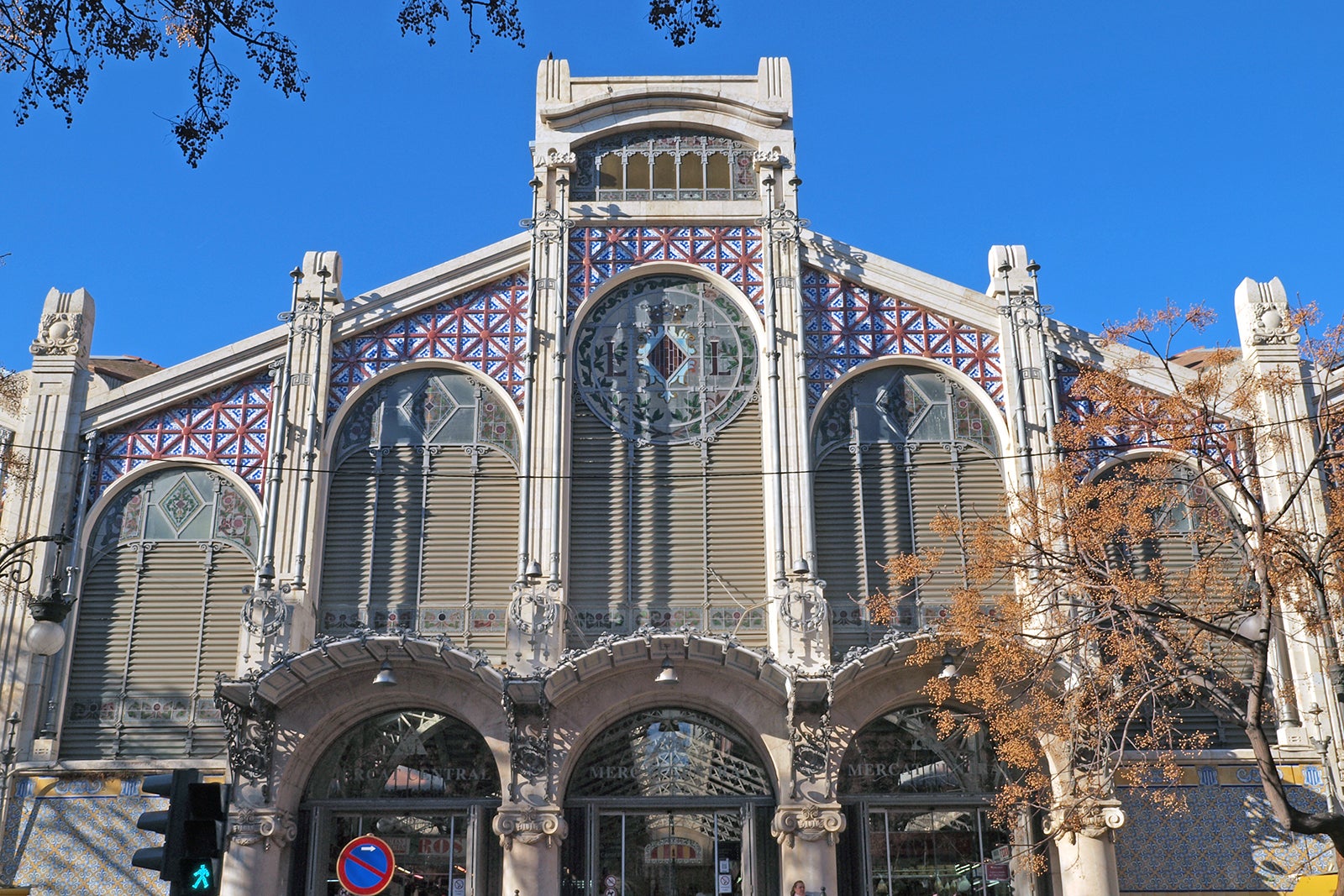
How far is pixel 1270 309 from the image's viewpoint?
82.1 feet

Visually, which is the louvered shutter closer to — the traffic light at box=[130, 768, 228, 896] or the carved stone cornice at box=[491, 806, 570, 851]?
the carved stone cornice at box=[491, 806, 570, 851]

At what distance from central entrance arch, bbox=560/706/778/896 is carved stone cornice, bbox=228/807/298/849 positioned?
4.62 metres

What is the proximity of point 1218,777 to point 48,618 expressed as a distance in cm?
1772

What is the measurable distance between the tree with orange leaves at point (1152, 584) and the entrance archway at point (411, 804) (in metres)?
7.40

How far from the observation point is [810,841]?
69.9 feet

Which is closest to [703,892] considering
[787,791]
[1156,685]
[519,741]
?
[787,791]

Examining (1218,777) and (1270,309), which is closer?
(1218,777)

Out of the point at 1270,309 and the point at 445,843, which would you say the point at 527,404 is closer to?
the point at 445,843

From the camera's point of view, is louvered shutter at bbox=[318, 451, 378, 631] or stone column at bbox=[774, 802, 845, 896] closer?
stone column at bbox=[774, 802, 845, 896]

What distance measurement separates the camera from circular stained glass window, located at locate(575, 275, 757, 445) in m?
24.8

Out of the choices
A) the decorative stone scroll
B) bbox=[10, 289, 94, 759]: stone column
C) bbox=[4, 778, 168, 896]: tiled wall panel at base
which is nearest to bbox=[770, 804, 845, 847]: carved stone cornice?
bbox=[4, 778, 168, 896]: tiled wall panel at base

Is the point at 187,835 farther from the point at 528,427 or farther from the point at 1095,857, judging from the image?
the point at 1095,857

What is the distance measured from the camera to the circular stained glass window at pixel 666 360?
2480 cm

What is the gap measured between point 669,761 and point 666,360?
7257 mm
